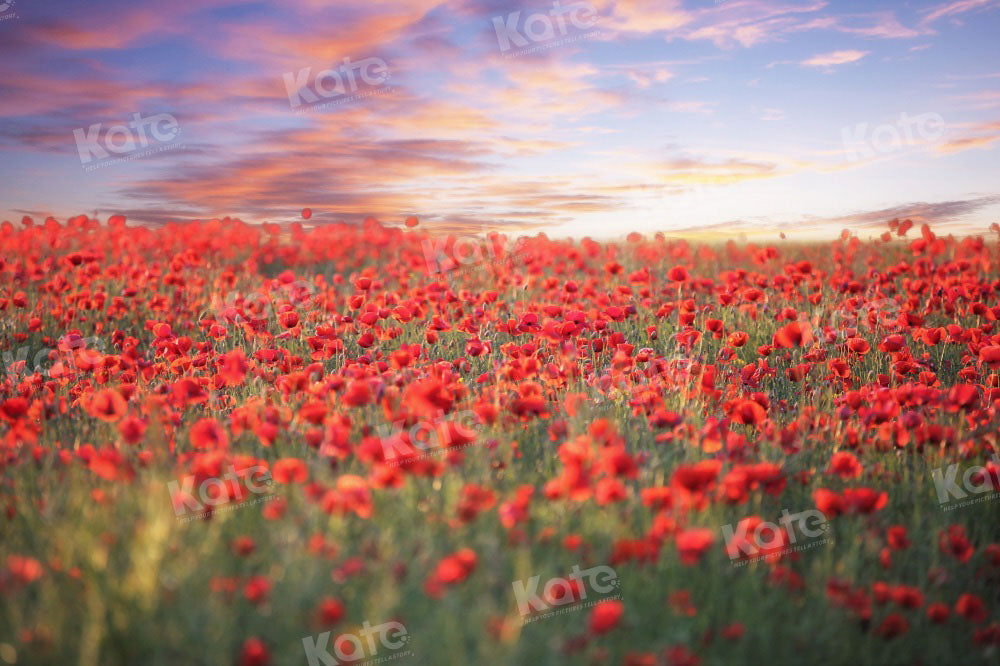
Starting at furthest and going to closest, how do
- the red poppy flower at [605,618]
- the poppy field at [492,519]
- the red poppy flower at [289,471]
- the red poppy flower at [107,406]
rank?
the red poppy flower at [107,406] → the red poppy flower at [289,471] → the poppy field at [492,519] → the red poppy flower at [605,618]

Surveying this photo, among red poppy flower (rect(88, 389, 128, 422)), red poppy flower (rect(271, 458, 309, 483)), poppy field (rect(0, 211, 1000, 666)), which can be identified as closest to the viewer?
poppy field (rect(0, 211, 1000, 666))

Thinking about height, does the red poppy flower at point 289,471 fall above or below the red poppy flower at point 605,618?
above

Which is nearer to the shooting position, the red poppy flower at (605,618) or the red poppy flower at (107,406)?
the red poppy flower at (605,618)

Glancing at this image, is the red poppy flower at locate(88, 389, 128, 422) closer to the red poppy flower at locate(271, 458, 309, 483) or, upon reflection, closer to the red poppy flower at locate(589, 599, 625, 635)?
the red poppy flower at locate(271, 458, 309, 483)

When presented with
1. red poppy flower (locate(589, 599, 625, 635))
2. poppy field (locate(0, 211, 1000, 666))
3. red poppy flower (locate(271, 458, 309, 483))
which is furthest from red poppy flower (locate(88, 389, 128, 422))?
red poppy flower (locate(589, 599, 625, 635))

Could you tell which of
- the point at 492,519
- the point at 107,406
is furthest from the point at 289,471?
the point at 107,406

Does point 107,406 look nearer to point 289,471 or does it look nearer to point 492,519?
point 289,471

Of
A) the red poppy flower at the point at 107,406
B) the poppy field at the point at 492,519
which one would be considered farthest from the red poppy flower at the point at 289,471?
the red poppy flower at the point at 107,406

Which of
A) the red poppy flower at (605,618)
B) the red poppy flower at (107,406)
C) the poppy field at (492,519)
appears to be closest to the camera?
the red poppy flower at (605,618)

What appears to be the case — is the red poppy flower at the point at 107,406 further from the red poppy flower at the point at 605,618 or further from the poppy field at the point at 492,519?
the red poppy flower at the point at 605,618

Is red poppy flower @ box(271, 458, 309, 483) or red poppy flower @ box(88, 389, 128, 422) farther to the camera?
red poppy flower @ box(88, 389, 128, 422)

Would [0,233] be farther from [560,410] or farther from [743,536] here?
[743,536]

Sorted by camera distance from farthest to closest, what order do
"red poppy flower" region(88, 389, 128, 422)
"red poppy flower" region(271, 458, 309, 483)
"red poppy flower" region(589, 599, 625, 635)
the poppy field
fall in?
1. "red poppy flower" region(88, 389, 128, 422)
2. "red poppy flower" region(271, 458, 309, 483)
3. the poppy field
4. "red poppy flower" region(589, 599, 625, 635)

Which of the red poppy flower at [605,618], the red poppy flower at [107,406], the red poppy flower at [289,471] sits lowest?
the red poppy flower at [605,618]
